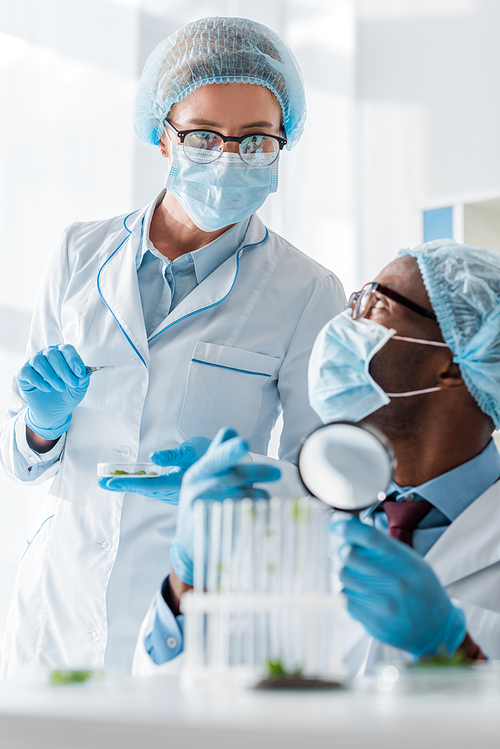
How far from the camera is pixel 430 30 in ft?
10.7

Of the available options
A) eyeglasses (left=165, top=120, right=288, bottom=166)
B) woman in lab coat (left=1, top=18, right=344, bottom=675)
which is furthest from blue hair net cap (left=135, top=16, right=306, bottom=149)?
eyeglasses (left=165, top=120, right=288, bottom=166)

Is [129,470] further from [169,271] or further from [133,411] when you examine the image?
[169,271]

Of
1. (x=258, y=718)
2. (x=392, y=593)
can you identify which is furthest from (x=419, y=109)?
(x=258, y=718)

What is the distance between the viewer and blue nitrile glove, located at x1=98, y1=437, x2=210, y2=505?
130 centimetres

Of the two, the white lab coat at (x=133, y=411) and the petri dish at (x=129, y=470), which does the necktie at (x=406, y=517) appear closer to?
the white lab coat at (x=133, y=411)

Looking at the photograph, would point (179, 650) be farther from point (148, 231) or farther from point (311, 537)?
point (148, 231)

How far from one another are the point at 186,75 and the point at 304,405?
0.73 m

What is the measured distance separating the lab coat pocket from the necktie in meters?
0.41

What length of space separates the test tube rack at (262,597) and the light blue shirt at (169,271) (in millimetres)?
865

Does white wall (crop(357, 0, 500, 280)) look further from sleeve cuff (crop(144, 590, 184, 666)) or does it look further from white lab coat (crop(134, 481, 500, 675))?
sleeve cuff (crop(144, 590, 184, 666))

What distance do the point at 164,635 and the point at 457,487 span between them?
1.68ft

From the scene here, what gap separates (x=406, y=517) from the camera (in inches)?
47.3

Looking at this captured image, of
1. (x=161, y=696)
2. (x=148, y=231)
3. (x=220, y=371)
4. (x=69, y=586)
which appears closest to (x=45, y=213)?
(x=148, y=231)

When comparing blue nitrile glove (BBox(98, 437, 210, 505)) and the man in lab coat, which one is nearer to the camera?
the man in lab coat
